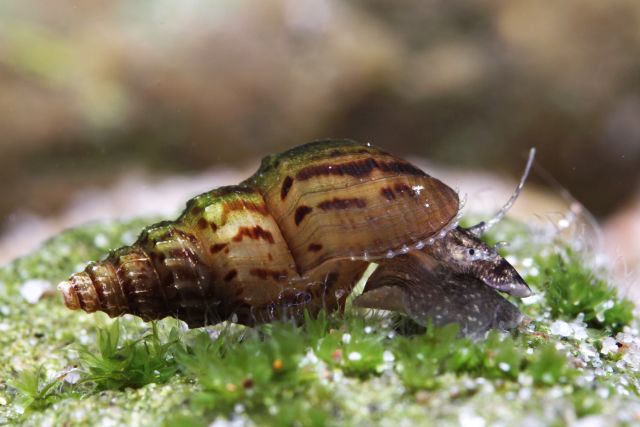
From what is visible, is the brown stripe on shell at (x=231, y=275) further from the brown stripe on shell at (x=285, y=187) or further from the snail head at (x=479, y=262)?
the snail head at (x=479, y=262)

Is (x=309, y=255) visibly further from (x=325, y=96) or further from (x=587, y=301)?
(x=325, y=96)

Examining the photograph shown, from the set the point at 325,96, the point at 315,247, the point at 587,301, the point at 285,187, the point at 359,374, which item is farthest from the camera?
the point at 325,96

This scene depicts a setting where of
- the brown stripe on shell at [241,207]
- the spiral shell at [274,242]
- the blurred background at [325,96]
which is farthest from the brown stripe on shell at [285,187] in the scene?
the blurred background at [325,96]

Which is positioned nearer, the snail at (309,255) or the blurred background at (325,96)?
the snail at (309,255)

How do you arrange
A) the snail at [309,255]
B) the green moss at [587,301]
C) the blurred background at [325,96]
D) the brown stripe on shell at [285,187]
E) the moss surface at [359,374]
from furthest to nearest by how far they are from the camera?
the blurred background at [325,96] → the green moss at [587,301] → the brown stripe on shell at [285,187] → the snail at [309,255] → the moss surface at [359,374]

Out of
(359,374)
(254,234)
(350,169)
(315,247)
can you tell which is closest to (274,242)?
(254,234)

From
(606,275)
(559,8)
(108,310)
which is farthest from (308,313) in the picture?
(559,8)
